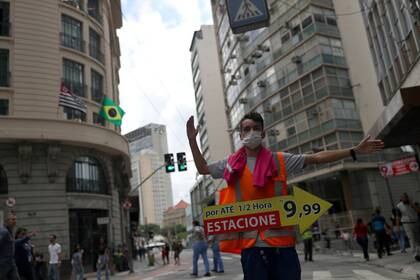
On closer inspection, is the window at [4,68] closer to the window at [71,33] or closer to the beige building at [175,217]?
the window at [71,33]

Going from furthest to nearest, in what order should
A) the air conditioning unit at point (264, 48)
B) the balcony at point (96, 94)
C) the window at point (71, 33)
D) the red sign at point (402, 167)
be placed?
1. the air conditioning unit at point (264, 48)
2. the balcony at point (96, 94)
3. the window at point (71, 33)
4. the red sign at point (402, 167)

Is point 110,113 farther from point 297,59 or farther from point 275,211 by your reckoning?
point 275,211

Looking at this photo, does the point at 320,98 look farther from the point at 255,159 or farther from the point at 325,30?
the point at 255,159

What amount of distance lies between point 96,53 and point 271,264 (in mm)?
29450

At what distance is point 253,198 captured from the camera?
3266 mm

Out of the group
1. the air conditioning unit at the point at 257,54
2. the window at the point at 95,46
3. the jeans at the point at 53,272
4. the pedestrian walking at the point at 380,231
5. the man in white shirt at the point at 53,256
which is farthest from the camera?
the air conditioning unit at the point at 257,54

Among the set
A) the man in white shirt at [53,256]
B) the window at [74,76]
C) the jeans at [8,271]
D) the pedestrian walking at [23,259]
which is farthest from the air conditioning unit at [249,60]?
the jeans at [8,271]

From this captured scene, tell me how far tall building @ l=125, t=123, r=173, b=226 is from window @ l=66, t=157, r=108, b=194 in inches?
136

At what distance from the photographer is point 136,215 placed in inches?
2110

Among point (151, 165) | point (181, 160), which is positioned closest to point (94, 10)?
point (181, 160)

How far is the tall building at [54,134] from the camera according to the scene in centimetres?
2316

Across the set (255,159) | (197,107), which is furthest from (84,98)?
(197,107)

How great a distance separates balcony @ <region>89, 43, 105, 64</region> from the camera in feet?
97.9

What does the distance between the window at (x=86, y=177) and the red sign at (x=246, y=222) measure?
23364mm
